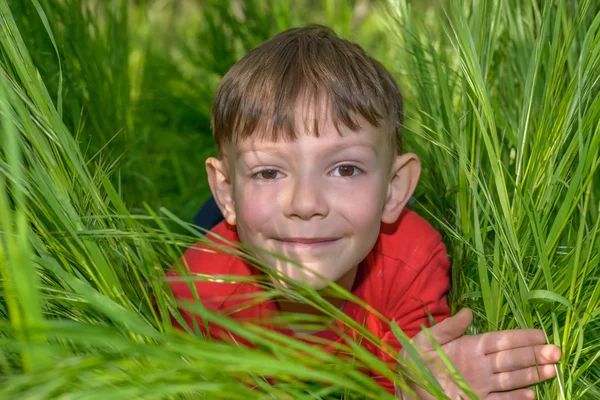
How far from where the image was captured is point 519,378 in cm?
86

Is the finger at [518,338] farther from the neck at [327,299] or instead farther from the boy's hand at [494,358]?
the neck at [327,299]

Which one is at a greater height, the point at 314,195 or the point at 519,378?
the point at 314,195

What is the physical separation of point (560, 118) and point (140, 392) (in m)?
0.53

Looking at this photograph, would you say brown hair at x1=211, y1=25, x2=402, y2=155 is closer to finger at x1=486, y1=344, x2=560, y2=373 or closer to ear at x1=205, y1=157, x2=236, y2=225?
ear at x1=205, y1=157, x2=236, y2=225

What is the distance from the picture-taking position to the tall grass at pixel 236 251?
55 centimetres

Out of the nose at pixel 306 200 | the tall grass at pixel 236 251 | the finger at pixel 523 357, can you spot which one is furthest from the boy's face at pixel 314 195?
the finger at pixel 523 357

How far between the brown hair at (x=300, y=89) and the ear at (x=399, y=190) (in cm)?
3

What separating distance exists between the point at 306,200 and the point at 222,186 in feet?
0.85

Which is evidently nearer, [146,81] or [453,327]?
[453,327]

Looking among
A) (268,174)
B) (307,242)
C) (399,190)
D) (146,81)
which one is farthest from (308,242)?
(146,81)

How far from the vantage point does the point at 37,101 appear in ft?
2.57

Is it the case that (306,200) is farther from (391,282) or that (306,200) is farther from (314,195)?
(391,282)

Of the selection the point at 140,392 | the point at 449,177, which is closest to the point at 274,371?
Answer: the point at 140,392

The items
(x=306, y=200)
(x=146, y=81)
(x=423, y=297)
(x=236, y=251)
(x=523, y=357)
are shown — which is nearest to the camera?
(x=236, y=251)
